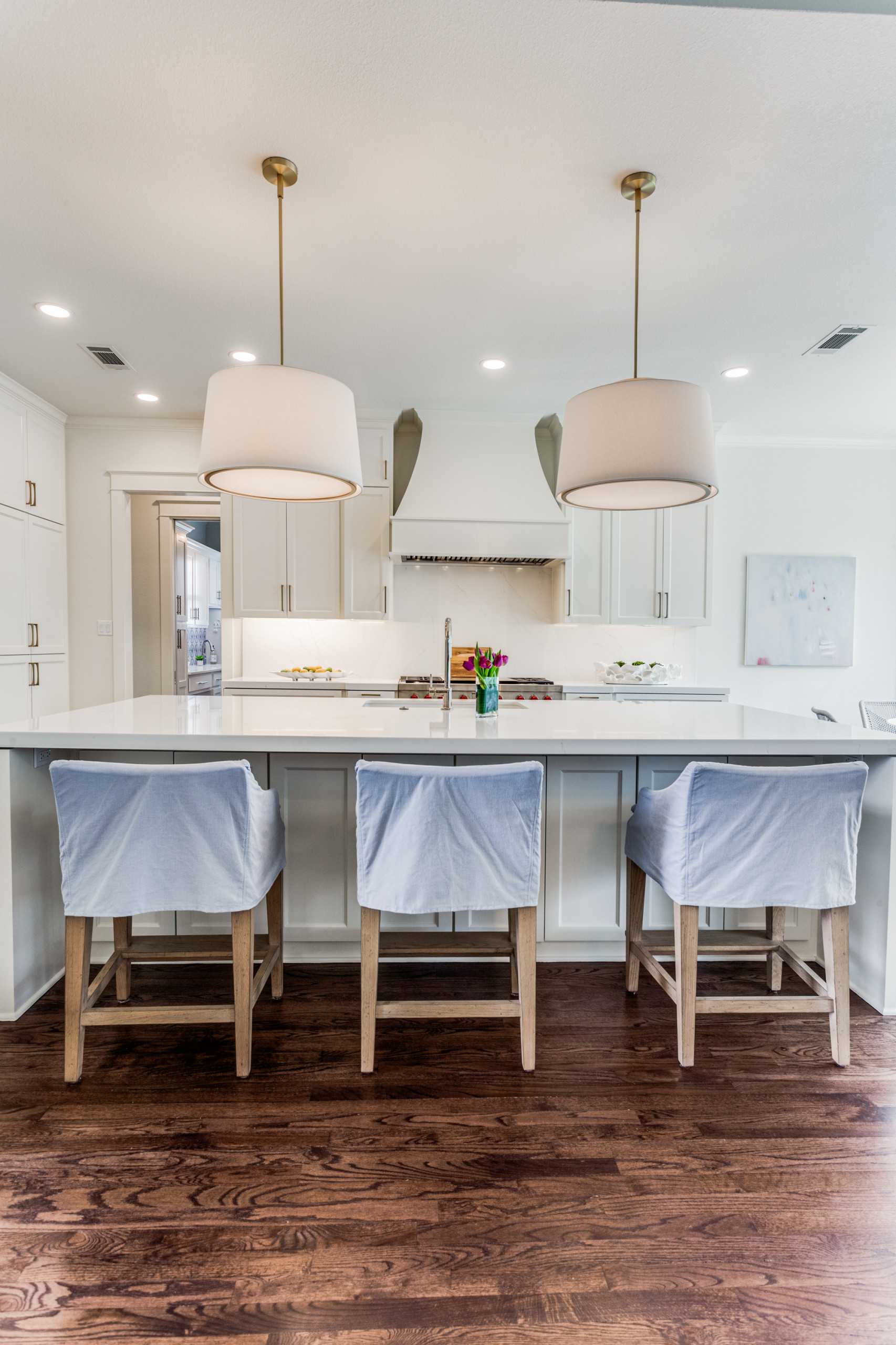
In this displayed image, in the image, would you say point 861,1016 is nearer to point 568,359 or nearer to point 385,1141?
point 385,1141

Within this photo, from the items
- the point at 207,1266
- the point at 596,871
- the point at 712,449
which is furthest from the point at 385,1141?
the point at 712,449

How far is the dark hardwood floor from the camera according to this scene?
114 centimetres

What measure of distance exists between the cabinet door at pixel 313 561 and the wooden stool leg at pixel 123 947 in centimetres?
264

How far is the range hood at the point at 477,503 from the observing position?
4246mm

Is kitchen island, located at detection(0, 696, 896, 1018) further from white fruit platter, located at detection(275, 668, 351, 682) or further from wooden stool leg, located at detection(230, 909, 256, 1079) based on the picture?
white fruit platter, located at detection(275, 668, 351, 682)

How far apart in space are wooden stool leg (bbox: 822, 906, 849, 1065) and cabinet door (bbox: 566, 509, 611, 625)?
9.66ft

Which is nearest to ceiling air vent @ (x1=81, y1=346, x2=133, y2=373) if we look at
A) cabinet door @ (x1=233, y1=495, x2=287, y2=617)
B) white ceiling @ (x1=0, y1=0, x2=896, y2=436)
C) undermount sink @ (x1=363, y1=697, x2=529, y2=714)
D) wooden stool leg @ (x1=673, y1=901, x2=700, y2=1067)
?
white ceiling @ (x1=0, y1=0, x2=896, y2=436)

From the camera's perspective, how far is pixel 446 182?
7.11ft

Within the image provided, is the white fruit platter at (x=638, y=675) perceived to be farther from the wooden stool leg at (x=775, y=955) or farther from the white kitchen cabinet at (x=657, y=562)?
the wooden stool leg at (x=775, y=955)

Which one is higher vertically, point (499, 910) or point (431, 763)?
point (431, 763)

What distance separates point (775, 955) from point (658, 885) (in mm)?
409

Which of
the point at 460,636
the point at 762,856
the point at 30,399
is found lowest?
the point at 762,856

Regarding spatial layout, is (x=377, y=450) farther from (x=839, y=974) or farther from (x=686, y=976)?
(x=839, y=974)

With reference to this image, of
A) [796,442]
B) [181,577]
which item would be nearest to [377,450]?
[181,577]
